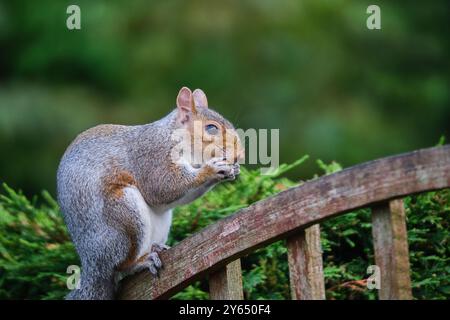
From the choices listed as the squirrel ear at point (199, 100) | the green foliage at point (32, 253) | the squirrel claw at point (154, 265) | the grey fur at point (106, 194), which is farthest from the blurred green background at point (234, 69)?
the squirrel claw at point (154, 265)

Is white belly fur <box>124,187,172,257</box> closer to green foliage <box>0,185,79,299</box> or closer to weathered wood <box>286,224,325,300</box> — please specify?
green foliage <box>0,185,79,299</box>

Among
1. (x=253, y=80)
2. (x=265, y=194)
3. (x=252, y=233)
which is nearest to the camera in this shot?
(x=252, y=233)

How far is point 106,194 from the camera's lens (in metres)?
3.19

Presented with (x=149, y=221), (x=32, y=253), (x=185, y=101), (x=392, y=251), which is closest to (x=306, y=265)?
(x=392, y=251)

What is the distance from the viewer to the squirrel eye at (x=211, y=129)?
3.32 metres

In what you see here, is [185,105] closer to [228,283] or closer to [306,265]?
[228,283]

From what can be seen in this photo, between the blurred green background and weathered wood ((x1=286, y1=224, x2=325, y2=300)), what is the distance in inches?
206

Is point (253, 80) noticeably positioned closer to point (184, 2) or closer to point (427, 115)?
point (184, 2)

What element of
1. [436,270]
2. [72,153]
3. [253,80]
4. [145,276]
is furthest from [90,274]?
[253,80]

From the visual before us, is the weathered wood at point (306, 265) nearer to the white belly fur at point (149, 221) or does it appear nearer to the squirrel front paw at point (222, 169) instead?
the squirrel front paw at point (222, 169)

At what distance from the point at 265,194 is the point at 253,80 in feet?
16.2

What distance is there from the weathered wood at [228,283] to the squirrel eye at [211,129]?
694 mm
